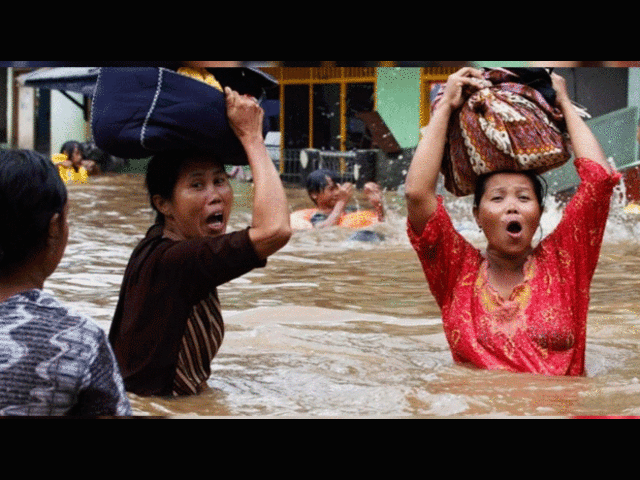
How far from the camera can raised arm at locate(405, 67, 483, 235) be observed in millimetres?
4383

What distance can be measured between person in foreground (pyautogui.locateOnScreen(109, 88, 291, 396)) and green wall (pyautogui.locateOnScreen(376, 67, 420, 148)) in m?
14.9

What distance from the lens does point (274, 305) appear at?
7145 millimetres

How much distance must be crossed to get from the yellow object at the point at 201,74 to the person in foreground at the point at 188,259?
11 cm

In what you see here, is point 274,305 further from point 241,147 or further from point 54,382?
point 54,382

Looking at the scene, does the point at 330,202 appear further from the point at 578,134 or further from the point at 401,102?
the point at 401,102

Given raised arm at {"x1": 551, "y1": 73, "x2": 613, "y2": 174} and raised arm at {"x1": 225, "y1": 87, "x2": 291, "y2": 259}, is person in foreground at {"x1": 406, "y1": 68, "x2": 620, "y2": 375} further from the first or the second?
raised arm at {"x1": 225, "y1": 87, "x2": 291, "y2": 259}

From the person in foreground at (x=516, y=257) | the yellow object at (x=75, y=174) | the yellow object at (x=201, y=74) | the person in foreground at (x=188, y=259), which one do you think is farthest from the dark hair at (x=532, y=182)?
the yellow object at (x=75, y=174)

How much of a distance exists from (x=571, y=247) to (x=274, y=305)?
3.07 metres

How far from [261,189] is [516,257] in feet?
4.42

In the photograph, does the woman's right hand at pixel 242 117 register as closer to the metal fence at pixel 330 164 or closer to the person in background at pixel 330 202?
the person in background at pixel 330 202

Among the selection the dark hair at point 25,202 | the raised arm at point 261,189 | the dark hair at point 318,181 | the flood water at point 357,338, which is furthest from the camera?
the dark hair at point 318,181

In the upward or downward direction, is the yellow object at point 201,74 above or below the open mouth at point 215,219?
above

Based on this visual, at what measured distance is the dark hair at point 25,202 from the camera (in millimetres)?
2498

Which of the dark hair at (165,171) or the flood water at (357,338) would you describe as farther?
the flood water at (357,338)
